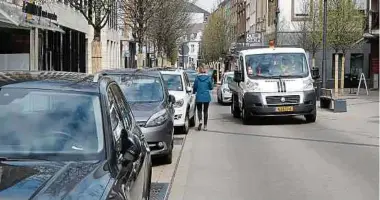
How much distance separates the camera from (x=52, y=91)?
4.98 metres

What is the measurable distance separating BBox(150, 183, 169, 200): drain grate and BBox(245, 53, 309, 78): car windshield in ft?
32.0

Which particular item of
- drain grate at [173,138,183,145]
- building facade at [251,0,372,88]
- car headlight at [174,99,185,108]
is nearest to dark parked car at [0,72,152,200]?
drain grate at [173,138,183,145]

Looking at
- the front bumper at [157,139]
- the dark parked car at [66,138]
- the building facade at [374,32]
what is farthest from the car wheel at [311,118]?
the building facade at [374,32]

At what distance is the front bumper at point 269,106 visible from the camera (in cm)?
1741

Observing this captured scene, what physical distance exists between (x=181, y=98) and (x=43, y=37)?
11956mm

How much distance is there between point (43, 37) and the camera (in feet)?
83.5

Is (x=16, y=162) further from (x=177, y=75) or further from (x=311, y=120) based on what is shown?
(x=311, y=120)

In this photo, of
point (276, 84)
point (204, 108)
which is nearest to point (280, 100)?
point (276, 84)

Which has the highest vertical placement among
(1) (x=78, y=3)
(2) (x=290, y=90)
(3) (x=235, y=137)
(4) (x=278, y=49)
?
(1) (x=78, y=3)

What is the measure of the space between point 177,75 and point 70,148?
12.4 metres

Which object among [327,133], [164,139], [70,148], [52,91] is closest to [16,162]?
[70,148]

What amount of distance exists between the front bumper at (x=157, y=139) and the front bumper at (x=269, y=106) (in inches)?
→ 299

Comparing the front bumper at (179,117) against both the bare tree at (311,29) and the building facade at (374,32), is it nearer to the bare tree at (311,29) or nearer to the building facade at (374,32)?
the bare tree at (311,29)

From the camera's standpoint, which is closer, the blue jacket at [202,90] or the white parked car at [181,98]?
the white parked car at [181,98]
